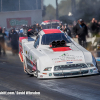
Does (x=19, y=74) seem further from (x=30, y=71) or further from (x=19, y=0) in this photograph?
(x=19, y=0)

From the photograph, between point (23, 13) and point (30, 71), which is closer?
point (30, 71)

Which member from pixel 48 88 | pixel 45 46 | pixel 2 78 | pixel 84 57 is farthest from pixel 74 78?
pixel 2 78

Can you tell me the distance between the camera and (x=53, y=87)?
7.14m

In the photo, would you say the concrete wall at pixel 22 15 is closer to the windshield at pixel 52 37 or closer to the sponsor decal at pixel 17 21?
the sponsor decal at pixel 17 21

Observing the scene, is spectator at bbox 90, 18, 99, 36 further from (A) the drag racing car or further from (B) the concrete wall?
(B) the concrete wall

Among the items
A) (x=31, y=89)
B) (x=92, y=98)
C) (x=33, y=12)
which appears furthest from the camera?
(x=33, y=12)

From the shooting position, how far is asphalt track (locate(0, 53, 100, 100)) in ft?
20.3

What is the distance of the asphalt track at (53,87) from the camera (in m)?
6.20

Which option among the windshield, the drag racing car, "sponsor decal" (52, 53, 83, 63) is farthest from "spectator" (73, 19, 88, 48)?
"sponsor decal" (52, 53, 83, 63)

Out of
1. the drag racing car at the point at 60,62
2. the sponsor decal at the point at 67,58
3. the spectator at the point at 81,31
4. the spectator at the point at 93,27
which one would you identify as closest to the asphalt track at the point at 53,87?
the drag racing car at the point at 60,62

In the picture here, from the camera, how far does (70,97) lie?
6062 mm

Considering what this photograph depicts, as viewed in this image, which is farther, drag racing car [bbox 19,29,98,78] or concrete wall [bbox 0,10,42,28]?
concrete wall [bbox 0,10,42,28]

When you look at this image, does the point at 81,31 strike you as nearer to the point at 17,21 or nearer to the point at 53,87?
the point at 53,87

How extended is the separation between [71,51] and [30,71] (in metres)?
1.48
